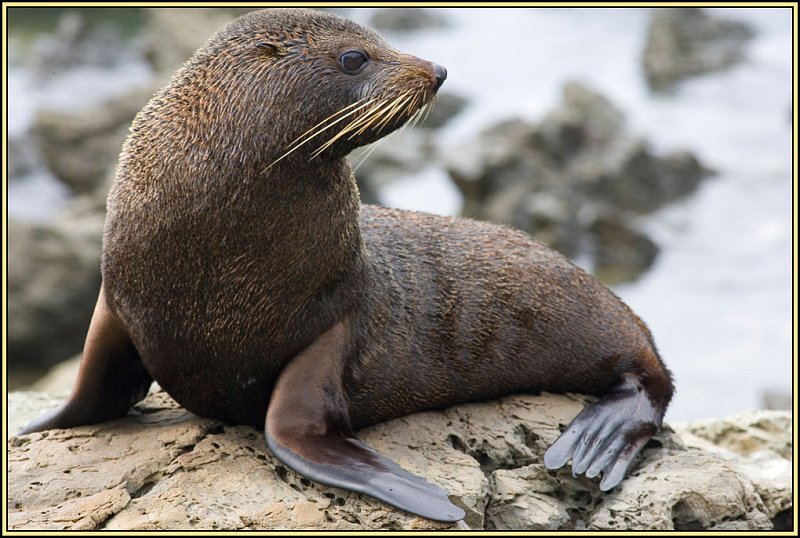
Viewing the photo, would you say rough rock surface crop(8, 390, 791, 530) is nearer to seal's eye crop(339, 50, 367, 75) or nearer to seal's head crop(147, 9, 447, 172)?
seal's head crop(147, 9, 447, 172)

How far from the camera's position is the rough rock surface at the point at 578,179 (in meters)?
15.5

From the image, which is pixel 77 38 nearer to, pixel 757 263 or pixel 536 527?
pixel 757 263

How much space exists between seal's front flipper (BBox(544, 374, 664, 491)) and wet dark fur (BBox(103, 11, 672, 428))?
0.51 metres

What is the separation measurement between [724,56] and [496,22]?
687cm

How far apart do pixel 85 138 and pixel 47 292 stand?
714 cm

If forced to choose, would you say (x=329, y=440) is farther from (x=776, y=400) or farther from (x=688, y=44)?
(x=688, y=44)

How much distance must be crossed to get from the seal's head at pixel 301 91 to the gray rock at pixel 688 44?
1985cm

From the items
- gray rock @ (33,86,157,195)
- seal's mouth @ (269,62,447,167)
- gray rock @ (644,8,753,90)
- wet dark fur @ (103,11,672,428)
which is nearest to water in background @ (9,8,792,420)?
gray rock @ (644,8,753,90)

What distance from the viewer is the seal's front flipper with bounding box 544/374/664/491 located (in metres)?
5.95

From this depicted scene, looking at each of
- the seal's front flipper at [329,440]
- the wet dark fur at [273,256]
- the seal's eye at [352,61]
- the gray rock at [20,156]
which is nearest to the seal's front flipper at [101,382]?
the wet dark fur at [273,256]

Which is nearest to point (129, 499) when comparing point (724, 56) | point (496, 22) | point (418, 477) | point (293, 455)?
point (293, 455)

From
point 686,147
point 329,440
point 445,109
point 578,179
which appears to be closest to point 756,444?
point 329,440

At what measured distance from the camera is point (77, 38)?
26.9 meters

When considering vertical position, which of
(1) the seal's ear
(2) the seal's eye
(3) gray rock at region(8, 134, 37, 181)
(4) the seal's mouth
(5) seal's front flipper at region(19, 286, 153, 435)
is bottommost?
(5) seal's front flipper at region(19, 286, 153, 435)
